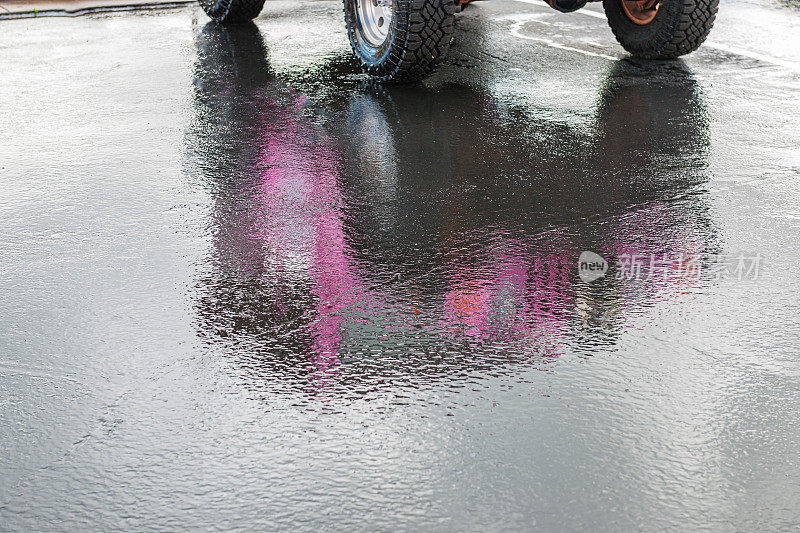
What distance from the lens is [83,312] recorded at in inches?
125

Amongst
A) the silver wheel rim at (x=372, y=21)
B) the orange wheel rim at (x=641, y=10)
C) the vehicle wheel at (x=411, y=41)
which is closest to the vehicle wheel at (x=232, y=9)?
the silver wheel rim at (x=372, y=21)

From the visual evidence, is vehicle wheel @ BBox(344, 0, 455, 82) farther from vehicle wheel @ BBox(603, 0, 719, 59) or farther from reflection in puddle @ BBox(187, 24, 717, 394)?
vehicle wheel @ BBox(603, 0, 719, 59)

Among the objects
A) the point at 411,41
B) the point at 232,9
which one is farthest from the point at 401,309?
the point at 232,9

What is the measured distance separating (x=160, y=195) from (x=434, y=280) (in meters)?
1.69

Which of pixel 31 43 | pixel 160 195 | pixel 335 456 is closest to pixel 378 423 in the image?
pixel 335 456

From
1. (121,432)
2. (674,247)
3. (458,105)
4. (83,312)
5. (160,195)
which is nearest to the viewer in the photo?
(121,432)

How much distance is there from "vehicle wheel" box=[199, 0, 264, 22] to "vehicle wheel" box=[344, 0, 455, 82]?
9.04 ft

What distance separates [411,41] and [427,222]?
8.29 ft

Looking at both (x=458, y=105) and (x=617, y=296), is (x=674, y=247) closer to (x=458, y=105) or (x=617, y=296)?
(x=617, y=296)

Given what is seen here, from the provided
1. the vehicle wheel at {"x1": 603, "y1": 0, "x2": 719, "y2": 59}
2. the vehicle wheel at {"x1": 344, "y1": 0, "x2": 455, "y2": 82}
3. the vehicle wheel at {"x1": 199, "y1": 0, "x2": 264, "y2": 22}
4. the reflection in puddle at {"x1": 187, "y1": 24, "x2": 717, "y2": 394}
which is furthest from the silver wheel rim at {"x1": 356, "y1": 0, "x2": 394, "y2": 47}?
the vehicle wheel at {"x1": 199, "y1": 0, "x2": 264, "y2": 22}

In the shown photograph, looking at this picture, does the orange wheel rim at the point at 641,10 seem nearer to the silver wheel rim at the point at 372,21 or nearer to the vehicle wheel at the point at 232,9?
the silver wheel rim at the point at 372,21

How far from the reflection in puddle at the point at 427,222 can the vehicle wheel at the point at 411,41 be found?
0.58 feet

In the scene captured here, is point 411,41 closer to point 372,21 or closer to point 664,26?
point 372,21

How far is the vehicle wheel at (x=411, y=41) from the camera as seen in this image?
19.7ft
